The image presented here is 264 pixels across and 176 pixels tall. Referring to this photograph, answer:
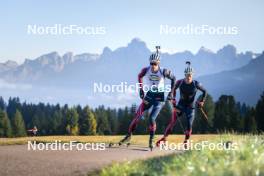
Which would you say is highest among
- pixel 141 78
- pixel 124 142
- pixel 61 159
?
pixel 141 78

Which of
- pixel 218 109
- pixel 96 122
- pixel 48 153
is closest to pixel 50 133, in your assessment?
pixel 96 122

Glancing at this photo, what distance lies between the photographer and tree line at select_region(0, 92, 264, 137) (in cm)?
7506

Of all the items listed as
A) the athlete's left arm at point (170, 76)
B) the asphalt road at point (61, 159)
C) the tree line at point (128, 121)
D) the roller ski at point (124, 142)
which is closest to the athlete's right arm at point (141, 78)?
the athlete's left arm at point (170, 76)

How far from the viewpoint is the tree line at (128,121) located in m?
75.1

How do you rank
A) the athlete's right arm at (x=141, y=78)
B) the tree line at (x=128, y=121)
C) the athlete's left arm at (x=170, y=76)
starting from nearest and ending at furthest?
the athlete's left arm at (x=170, y=76), the athlete's right arm at (x=141, y=78), the tree line at (x=128, y=121)

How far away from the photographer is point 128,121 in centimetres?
10019

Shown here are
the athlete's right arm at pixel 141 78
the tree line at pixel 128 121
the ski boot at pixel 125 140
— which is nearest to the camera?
the athlete's right arm at pixel 141 78

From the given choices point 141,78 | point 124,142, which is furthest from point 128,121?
point 141,78

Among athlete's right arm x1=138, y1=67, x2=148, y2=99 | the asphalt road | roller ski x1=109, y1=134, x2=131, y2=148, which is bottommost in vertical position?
the asphalt road

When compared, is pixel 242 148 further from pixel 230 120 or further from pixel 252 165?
pixel 230 120

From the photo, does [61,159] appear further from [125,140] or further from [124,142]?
[124,142]

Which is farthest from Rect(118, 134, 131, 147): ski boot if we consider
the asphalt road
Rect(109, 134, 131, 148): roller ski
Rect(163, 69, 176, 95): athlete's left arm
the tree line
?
the tree line

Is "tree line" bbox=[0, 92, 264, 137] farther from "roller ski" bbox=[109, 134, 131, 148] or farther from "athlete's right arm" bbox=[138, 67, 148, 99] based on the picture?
"athlete's right arm" bbox=[138, 67, 148, 99]

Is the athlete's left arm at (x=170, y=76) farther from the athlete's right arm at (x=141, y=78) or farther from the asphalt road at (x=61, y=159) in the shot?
the asphalt road at (x=61, y=159)
